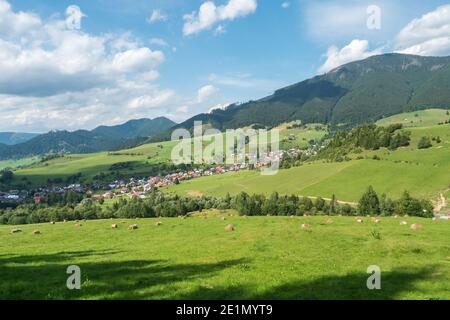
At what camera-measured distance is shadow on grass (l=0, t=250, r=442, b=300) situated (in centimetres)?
1602

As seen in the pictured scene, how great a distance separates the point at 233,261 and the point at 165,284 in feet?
20.1

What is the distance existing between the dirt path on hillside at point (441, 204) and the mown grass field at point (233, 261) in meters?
97.3

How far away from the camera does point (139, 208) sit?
311ft

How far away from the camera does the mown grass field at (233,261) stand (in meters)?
16.6

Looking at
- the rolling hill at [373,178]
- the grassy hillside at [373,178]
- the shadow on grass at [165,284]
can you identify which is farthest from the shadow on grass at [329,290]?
the grassy hillside at [373,178]

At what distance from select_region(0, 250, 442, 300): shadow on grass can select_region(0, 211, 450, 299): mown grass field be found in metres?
0.04

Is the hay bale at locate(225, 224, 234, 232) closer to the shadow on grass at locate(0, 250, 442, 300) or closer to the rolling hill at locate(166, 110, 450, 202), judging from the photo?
the shadow on grass at locate(0, 250, 442, 300)

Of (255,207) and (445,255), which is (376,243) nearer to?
(445,255)

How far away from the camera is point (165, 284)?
17453mm

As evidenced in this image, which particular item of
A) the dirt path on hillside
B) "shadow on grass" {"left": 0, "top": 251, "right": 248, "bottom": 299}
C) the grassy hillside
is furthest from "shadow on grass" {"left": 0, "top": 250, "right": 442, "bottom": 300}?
the grassy hillside

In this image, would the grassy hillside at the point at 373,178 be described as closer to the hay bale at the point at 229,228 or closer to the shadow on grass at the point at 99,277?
the hay bale at the point at 229,228

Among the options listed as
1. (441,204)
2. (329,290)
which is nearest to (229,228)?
(329,290)

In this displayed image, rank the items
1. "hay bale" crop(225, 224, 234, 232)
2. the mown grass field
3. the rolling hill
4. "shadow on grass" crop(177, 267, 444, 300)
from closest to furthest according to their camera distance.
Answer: "shadow on grass" crop(177, 267, 444, 300) < the mown grass field < "hay bale" crop(225, 224, 234, 232) < the rolling hill
